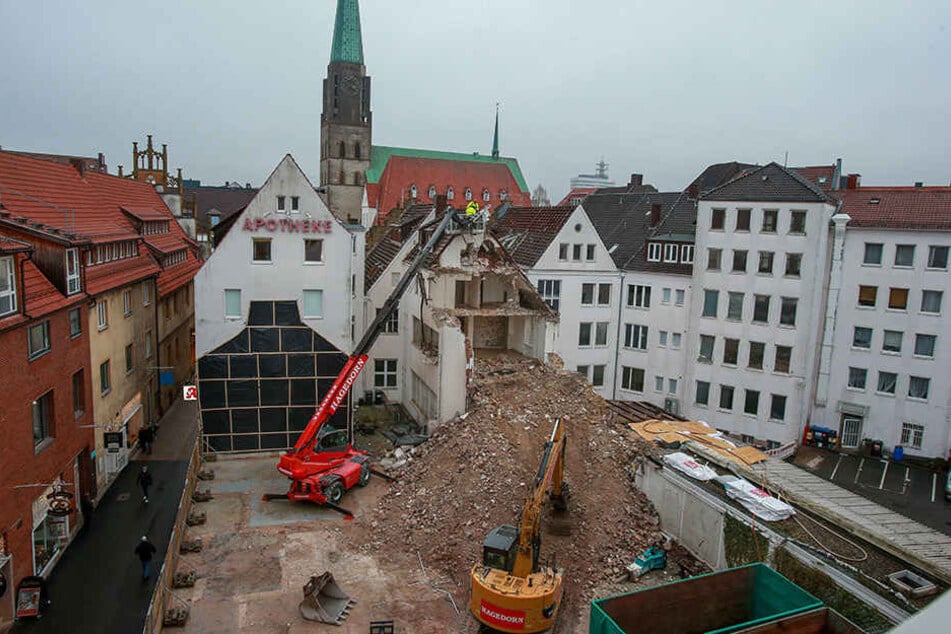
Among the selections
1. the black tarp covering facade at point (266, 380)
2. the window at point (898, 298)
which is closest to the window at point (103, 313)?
the black tarp covering facade at point (266, 380)

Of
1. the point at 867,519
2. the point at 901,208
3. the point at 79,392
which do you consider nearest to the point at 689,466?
the point at 867,519

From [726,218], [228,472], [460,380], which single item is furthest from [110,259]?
[726,218]

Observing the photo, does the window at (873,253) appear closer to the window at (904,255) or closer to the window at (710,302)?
the window at (904,255)

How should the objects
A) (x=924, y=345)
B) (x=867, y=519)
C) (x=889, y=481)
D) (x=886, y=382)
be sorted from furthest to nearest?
(x=886, y=382) → (x=924, y=345) → (x=889, y=481) → (x=867, y=519)

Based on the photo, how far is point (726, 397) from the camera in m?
40.0

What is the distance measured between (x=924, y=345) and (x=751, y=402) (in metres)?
9.33

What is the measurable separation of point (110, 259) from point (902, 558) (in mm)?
29210

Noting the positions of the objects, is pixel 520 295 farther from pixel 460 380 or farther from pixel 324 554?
pixel 324 554

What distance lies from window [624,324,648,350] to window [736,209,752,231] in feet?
26.6

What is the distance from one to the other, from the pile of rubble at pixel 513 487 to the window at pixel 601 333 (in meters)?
12.2

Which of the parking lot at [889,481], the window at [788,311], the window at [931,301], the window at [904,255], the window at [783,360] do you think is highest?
the window at [904,255]

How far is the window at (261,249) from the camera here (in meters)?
27.8

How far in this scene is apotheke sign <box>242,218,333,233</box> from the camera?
90.8 ft

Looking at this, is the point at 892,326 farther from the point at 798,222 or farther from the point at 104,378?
the point at 104,378
